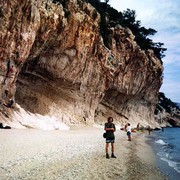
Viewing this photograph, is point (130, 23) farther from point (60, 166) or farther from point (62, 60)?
point (60, 166)

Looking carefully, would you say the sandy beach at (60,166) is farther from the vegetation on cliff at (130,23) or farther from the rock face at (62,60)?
the vegetation on cliff at (130,23)

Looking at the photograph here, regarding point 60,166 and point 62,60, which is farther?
point 62,60

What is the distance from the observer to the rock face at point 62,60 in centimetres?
Answer: 2764

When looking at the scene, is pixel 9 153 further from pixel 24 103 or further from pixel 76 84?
pixel 76 84

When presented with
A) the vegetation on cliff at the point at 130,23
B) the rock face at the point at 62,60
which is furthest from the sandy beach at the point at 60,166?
the vegetation on cliff at the point at 130,23

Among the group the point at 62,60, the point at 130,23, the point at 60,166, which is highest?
the point at 130,23

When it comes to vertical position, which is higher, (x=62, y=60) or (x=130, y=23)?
(x=130, y=23)

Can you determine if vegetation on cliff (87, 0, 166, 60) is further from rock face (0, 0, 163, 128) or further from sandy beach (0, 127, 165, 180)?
sandy beach (0, 127, 165, 180)

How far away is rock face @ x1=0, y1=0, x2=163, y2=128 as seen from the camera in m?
27.6

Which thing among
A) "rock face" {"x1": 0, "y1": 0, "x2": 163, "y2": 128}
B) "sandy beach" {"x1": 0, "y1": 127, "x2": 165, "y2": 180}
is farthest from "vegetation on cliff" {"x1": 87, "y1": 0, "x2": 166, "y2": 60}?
"sandy beach" {"x1": 0, "y1": 127, "x2": 165, "y2": 180}

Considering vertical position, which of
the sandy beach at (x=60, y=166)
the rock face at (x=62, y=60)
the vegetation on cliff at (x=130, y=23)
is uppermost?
the vegetation on cliff at (x=130, y=23)

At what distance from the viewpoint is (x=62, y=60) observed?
37.8 metres

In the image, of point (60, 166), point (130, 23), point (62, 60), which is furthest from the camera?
point (130, 23)

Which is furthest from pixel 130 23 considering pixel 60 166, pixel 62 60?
pixel 60 166
